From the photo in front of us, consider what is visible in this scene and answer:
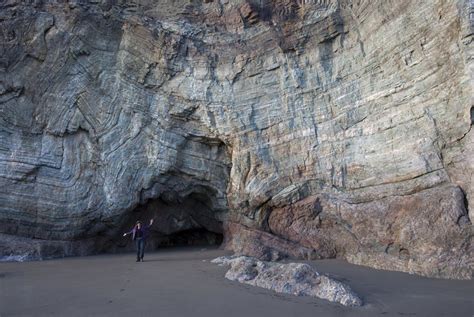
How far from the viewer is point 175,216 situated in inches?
590

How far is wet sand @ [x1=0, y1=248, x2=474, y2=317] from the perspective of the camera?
18.3 ft

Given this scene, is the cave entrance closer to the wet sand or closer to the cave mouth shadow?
the cave mouth shadow

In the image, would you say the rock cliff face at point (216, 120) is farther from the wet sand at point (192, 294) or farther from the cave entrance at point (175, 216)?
the wet sand at point (192, 294)

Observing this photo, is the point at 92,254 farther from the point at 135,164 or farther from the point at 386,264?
the point at 386,264

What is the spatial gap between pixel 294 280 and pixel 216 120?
25.3ft

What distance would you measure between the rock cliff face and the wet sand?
2.54 m

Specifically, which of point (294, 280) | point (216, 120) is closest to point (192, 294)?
point (294, 280)

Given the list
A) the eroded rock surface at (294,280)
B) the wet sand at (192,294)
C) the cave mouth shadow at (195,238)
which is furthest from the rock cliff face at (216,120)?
the eroded rock surface at (294,280)

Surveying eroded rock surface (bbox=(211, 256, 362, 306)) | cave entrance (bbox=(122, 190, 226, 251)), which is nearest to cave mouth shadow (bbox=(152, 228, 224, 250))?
cave entrance (bbox=(122, 190, 226, 251))

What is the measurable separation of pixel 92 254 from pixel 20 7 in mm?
8411

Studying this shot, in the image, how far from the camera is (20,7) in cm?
1281

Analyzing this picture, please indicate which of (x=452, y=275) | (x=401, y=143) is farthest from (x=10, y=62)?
(x=452, y=275)

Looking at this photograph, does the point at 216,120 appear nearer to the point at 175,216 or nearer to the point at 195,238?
the point at 175,216

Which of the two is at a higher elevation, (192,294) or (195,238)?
(195,238)
